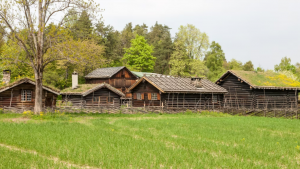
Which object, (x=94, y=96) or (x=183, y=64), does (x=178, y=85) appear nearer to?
(x=94, y=96)

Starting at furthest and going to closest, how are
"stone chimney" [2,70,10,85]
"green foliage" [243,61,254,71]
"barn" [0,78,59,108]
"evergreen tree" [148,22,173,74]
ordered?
"green foliage" [243,61,254,71] < "evergreen tree" [148,22,173,74] < "stone chimney" [2,70,10,85] < "barn" [0,78,59,108]

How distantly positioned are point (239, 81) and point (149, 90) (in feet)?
47.0

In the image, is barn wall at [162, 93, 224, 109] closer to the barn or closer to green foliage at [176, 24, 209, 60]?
the barn

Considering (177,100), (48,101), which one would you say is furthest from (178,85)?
(48,101)

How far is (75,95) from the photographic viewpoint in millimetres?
45156

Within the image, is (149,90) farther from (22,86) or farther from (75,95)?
(22,86)

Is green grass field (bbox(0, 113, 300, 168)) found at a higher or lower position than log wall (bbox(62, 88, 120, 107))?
lower

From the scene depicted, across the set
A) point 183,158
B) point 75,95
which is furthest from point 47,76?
point 183,158

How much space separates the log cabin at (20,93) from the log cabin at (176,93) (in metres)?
12.0

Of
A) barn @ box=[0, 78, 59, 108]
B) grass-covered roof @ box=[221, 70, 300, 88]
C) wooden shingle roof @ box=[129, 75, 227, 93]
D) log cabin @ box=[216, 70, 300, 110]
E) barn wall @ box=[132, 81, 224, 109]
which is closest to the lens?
barn @ box=[0, 78, 59, 108]

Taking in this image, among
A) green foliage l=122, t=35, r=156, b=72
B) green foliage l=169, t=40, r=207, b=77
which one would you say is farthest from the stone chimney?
green foliage l=122, t=35, r=156, b=72

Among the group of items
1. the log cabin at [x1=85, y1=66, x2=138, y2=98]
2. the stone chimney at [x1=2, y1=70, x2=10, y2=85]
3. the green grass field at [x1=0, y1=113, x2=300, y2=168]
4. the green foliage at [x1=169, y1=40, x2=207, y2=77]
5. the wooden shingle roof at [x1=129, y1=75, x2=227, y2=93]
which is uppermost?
the green foliage at [x1=169, y1=40, x2=207, y2=77]

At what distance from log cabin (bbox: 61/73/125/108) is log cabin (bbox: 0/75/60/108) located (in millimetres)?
7502

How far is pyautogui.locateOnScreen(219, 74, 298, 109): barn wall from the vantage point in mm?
43188
